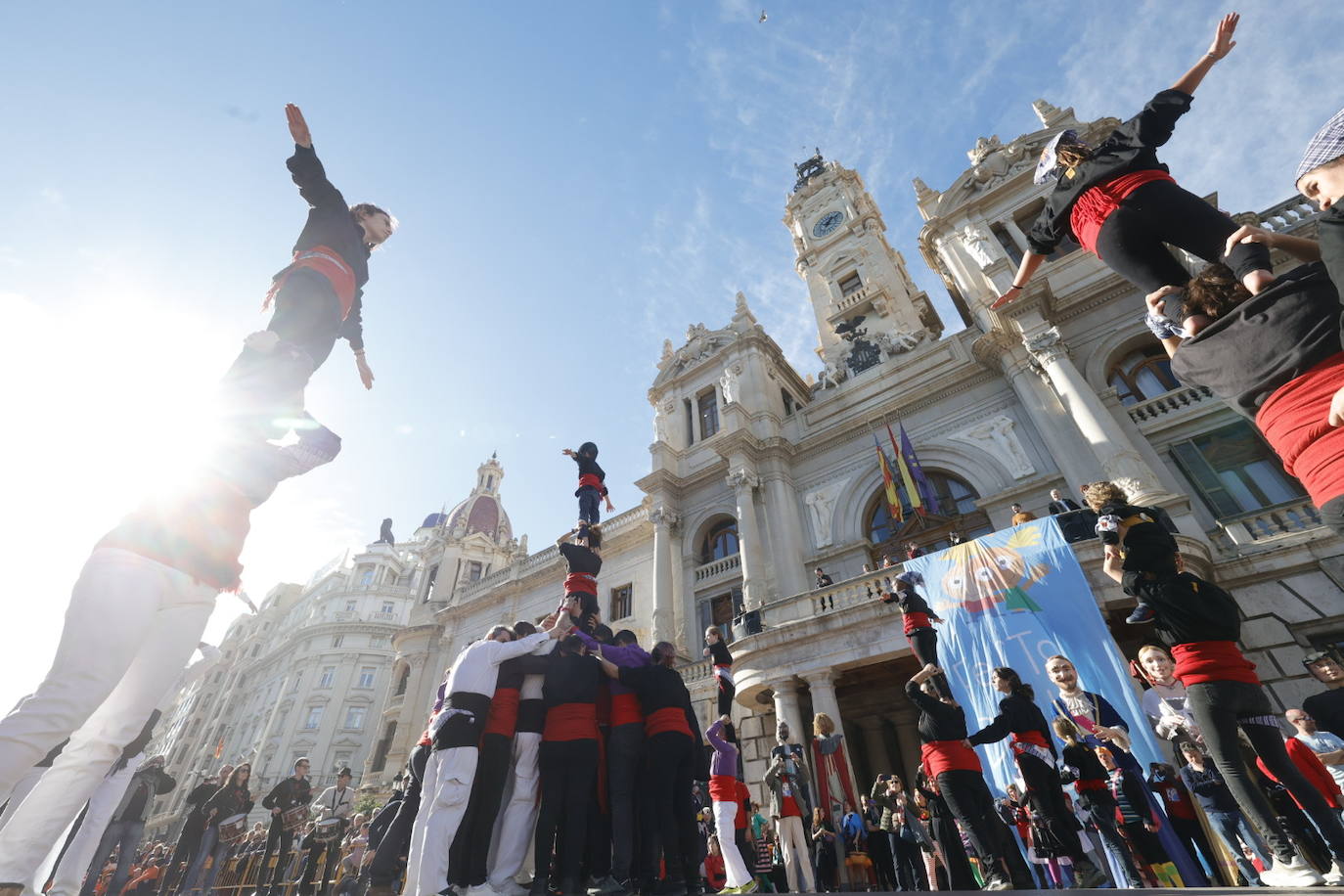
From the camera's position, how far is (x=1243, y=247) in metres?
2.35

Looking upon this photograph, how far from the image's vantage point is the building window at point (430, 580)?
34.2 m

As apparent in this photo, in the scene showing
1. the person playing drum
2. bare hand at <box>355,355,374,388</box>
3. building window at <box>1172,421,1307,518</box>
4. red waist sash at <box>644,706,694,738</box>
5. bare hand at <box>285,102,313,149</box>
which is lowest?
the person playing drum

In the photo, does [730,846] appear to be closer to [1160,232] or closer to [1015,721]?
[1015,721]

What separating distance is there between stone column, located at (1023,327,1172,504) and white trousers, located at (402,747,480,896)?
12.6m

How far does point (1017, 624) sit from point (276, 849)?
39.4 feet

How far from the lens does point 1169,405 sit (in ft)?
44.5

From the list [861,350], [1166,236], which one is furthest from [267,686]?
[1166,236]

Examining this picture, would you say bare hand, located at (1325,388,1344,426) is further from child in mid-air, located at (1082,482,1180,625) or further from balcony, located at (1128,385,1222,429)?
balcony, located at (1128,385,1222,429)

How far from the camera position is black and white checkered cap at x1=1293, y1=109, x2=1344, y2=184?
2027 millimetres

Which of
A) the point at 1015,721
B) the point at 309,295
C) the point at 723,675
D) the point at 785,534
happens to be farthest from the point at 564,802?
the point at 785,534

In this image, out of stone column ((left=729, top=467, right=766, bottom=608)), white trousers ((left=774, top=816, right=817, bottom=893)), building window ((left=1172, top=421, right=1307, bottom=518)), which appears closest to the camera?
white trousers ((left=774, top=816, right=817, bottom=893))

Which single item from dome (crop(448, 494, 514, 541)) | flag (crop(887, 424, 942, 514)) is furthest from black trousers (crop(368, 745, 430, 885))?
dome (crop(448, 494, 514, 541))

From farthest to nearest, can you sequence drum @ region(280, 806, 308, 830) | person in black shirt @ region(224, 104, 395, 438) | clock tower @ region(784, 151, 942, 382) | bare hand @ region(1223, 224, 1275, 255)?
1. clock tower @ region(784, 151, 942, 382)
2. drum @ region(280, 806, 308, 830)
3. person in black shirt @ region(224, 104, 395, 438)
4. bare hand @ region(1223, 224, 1275, 255)

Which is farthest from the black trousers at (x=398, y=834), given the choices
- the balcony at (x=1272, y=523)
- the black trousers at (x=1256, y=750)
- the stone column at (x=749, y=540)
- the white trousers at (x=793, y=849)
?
the balcony at (x=1272, y=523)
